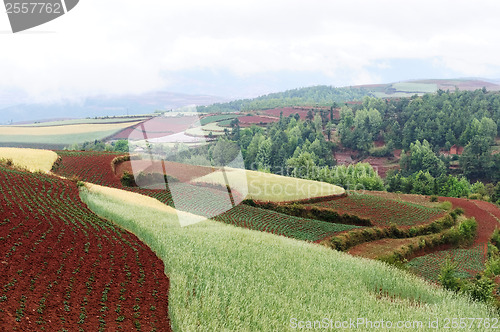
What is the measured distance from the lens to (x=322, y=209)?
4672 centimetres

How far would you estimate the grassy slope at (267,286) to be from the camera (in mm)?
10109

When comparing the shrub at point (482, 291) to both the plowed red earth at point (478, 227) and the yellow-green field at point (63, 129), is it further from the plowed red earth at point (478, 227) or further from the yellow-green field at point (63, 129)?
the yellow-green field at point (63, 129)

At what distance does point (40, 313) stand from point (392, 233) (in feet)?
129

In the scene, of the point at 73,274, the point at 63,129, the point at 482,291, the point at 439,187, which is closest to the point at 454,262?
the point at 482,291

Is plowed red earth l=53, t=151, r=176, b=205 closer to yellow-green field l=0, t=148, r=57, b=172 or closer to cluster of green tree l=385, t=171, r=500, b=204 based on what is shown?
yellow-green field l=0, t=148, r=57, b=172

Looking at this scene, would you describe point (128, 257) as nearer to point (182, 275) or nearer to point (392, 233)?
point (182, 275)


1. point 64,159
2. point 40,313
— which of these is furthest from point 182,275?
point 64,159

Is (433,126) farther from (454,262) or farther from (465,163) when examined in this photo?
(454,262)

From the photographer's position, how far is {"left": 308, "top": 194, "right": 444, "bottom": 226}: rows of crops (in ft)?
157

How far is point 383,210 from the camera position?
52.0 metres

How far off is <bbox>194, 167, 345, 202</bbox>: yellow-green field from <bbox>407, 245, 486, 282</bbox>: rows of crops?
1734cm

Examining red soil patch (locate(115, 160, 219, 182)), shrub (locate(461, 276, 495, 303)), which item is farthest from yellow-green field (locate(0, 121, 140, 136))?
shrub (locate(461, 276, 495, 303))

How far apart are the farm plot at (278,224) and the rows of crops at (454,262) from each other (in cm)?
756

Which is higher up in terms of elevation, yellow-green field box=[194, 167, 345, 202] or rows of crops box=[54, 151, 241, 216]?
rows of crops box=[54, 151, 241, 216]
